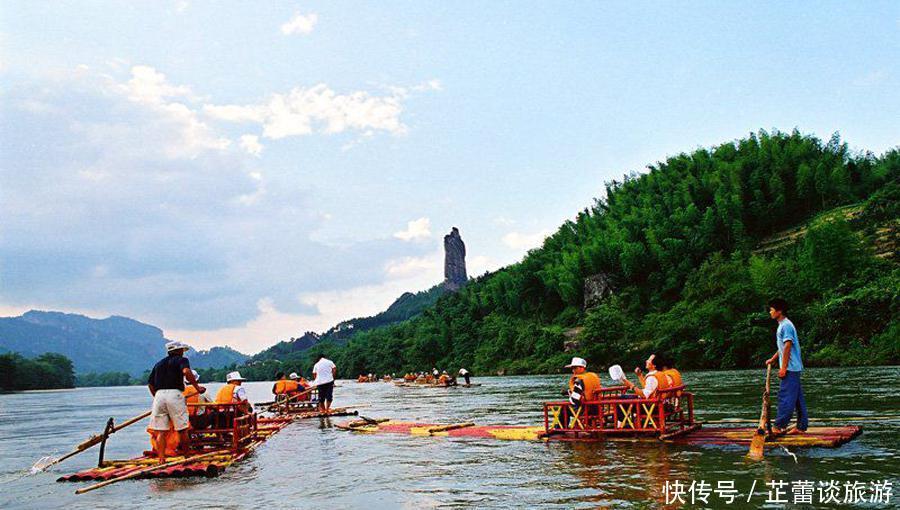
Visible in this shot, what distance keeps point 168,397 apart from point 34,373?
136586 millimetres

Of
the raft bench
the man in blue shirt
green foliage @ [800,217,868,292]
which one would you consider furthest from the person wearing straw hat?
green foliage @ [800,217,868,292]

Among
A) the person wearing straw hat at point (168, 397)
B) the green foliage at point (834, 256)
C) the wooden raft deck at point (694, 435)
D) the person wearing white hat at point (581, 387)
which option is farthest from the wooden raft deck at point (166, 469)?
the green foliage at point (834, 256)

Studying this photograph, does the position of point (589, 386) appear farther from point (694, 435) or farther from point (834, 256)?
point (834, 256)

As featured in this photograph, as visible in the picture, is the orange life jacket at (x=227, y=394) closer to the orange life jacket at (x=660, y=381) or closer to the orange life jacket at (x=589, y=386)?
the orange life jacket at (x=589, y=386)

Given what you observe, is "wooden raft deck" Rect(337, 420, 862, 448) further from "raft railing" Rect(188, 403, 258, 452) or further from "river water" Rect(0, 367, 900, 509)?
"raft railing" Rect(188, 403, 258, 452)

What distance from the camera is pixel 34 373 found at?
123750 millimetres

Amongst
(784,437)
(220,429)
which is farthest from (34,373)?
(784,437)

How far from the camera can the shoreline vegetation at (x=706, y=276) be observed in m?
52.4

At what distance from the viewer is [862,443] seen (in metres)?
10.2

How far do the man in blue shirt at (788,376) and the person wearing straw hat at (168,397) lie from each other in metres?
10.3

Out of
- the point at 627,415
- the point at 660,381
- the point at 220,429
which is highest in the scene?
the point at 660,381

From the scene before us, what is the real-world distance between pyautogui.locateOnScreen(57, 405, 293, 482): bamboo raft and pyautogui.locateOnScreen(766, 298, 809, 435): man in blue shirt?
372 inches

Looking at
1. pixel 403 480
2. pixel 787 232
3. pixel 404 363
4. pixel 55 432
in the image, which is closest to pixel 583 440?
pixel 403 480

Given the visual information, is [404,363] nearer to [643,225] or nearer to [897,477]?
[643,225]
